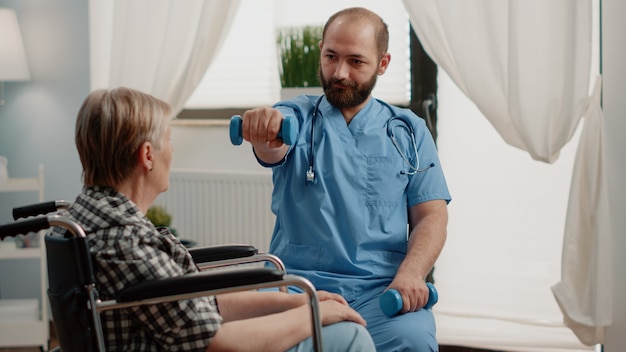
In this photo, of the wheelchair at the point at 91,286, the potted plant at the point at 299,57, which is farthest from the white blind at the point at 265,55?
the wheelchair at the point at 91,286

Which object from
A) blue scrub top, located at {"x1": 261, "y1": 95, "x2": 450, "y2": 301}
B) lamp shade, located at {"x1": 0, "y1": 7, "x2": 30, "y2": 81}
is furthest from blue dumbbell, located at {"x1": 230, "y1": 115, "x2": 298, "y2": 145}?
lamp shade, located at {"x1": 0, "y1": 7, "x2": 30, "y2": 81}

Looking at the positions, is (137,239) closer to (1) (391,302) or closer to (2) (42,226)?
(2) (42,226)

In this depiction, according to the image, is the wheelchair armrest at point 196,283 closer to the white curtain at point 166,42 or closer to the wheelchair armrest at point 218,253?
the wheelchair armrest at point 218,253

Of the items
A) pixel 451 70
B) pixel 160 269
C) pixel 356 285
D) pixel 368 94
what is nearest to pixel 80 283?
pixel 160 269

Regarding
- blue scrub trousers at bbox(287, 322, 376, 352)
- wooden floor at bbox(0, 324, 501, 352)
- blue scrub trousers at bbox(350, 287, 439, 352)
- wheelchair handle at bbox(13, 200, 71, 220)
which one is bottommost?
wooden floor at bbox(0, 324, 501, 352)

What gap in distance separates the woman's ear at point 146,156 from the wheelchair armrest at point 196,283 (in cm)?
27

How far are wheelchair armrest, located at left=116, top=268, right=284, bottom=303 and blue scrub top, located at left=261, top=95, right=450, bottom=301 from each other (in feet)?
1.95

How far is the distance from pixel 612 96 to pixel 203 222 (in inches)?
68.0

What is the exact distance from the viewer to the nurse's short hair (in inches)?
63.6

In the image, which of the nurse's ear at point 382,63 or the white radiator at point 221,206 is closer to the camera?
the nurse's ear at point 382,63

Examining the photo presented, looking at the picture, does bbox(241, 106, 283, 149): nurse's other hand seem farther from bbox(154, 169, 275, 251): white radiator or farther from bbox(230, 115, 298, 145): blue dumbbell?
bbox(154, 169, 275, 251): white radiator

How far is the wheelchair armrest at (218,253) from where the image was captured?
195cm

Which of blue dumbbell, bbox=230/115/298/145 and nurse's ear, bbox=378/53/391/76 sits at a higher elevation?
nurse's ear, bbox=378/53/391/76

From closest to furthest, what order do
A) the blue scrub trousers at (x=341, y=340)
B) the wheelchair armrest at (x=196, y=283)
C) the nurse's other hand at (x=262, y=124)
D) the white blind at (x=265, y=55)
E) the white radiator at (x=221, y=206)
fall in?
the wheelchair armrest at (x=196, y=283) → the blue scrub trousers at (x=341, y=340) → the nurse's other hand at (x=262, y=124) → the white blind at (x=265, y=55) → the white radiator at (x=221, y=206)
